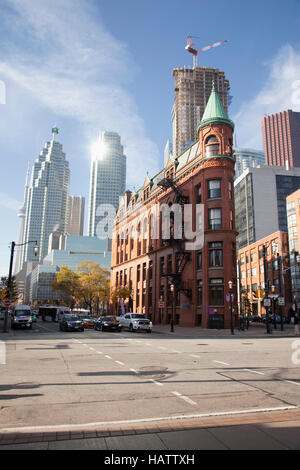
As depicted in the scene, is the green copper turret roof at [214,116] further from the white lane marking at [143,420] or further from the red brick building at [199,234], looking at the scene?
the white lane marking at [143,420]

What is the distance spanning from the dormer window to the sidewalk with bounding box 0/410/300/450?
40565mm

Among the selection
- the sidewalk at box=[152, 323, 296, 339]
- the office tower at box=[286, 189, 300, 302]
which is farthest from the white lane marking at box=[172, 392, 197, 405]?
the office tower at box=[286, 189, 300, 302]

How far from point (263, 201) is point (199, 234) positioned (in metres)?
88.7

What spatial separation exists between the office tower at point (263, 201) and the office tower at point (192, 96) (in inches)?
2289

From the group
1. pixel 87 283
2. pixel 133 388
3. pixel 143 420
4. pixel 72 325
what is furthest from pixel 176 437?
pixel 87 283

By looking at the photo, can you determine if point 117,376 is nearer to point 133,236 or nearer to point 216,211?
point 216,211

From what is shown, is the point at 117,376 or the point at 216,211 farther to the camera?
the point at 216,211

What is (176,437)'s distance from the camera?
5668mm

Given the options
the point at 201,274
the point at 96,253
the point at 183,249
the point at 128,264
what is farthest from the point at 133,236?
the point at 96,253

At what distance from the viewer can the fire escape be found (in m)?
45.2

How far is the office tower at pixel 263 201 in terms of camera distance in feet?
406

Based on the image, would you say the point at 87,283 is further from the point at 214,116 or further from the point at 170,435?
the point at 170,435

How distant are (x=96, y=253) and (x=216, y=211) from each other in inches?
6114
